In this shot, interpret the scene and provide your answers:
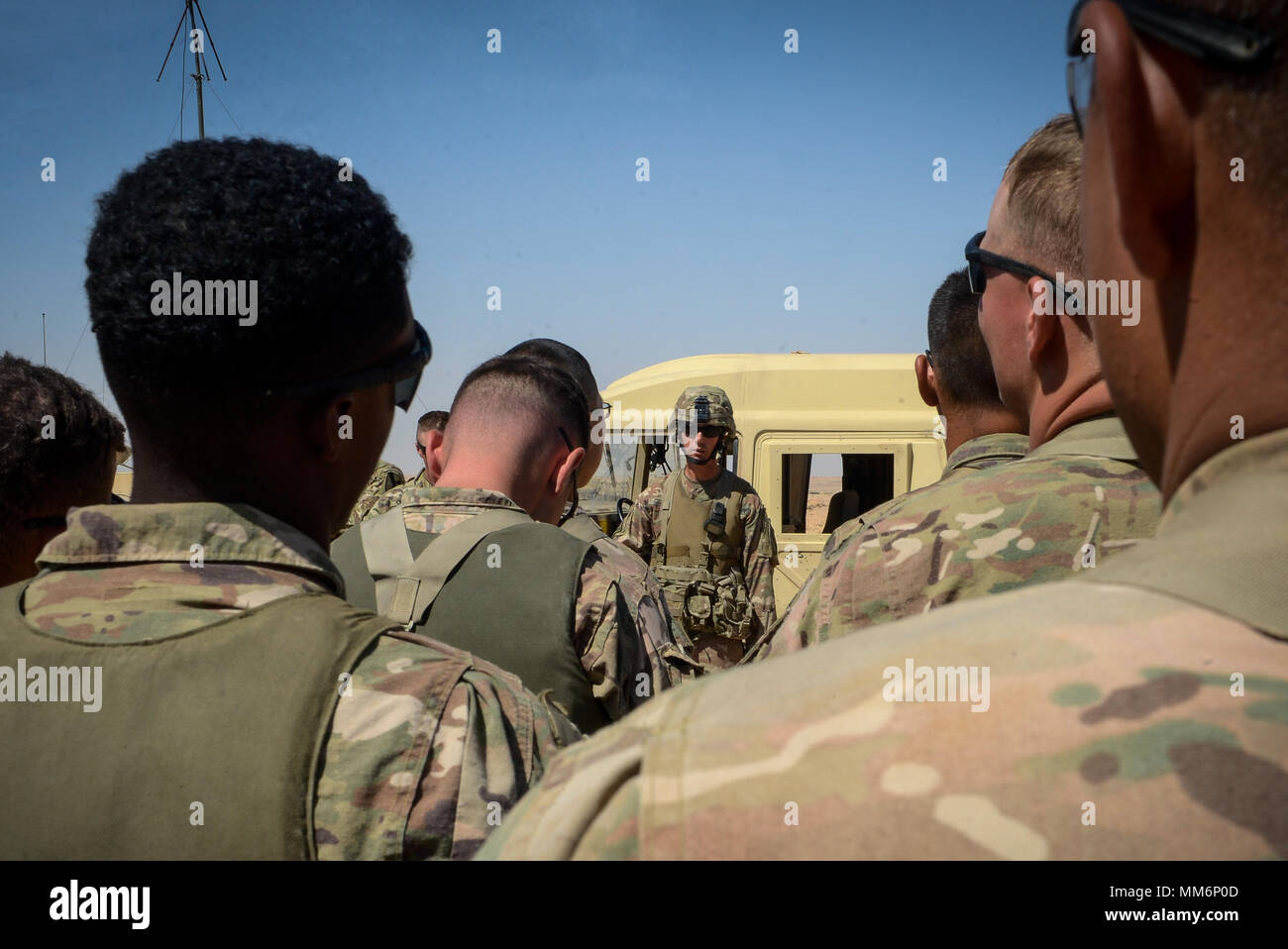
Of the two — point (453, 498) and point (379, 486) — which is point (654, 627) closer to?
point (453, 498)

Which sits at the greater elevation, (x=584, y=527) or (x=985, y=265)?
(x=985, y=265)

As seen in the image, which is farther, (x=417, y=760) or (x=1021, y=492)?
(x=1021, y=492)

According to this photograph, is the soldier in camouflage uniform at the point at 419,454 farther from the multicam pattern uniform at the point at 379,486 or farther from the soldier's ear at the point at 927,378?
the soldier's ear at the point at 927,378

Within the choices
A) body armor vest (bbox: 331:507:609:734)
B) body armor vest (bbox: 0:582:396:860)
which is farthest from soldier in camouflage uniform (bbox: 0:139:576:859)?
body armor vest (bbox: 331:507:609:734)

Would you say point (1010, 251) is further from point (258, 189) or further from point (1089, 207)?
point (258, 189)

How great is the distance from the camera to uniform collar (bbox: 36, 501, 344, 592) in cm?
129

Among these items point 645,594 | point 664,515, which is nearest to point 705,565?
point 664,515

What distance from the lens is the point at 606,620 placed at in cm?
216

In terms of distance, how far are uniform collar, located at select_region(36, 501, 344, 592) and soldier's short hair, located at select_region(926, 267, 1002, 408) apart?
189cm

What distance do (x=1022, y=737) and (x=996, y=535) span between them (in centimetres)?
133

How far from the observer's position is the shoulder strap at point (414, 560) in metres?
2.19

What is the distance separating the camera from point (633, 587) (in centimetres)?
229
